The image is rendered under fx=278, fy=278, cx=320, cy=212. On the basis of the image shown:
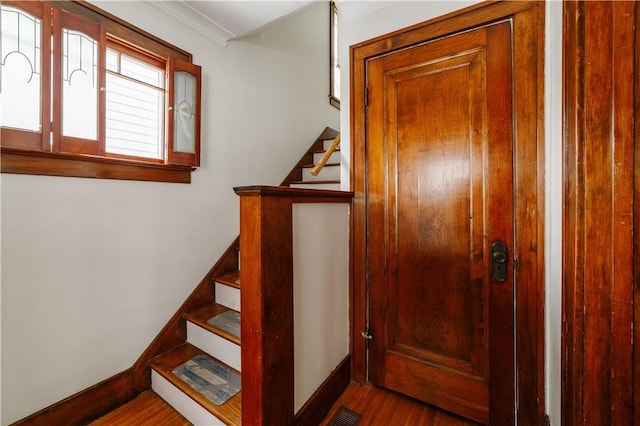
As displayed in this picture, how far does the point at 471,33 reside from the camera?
1.39 m

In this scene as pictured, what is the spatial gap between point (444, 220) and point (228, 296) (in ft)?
5.07

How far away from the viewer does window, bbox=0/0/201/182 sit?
4.08 ft

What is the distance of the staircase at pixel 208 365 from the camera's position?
139cm

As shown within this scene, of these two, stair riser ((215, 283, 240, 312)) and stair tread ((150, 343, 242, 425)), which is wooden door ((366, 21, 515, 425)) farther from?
stair riser ((215, 283, 240, 312))

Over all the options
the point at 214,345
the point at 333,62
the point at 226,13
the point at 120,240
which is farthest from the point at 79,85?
the point at 333,62

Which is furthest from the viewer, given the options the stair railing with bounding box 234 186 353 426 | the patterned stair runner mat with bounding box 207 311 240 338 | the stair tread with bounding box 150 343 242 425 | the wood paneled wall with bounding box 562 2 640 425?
the patterned stair runner mat with bounding box 207 311 240 338

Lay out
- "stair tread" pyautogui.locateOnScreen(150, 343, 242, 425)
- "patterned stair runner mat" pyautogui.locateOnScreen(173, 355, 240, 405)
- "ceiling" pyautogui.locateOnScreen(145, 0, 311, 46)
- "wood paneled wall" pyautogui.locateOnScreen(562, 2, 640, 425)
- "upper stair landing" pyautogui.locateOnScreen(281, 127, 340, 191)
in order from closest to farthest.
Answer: "wood paneled wall" pyautogui.locateOnScreen(562, 2, 640, 425) < "stair tread" pyautogui.locateOnScreen(150, 343, 242, 425) < "patterned stair runner mat" pyautogui.locateOnScreen(173, 355, 240, 405) < "ceiling" pyautogui.locateOnScreen(145, 0, 311, 46) < "upper stair landing" pyautogui.locateOnScreen(281, 127, 340, 191)

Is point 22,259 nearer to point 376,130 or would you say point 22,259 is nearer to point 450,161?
point 376,130

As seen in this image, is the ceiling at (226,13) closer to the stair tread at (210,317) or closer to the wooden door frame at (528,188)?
the wooden door frame at (528,188)

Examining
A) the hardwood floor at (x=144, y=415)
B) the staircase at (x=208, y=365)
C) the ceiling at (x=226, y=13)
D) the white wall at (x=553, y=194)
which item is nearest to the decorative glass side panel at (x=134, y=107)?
the ceiling at (x=226, y=13)

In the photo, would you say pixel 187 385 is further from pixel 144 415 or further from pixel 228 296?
pixel 228 296

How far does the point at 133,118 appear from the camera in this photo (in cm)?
170

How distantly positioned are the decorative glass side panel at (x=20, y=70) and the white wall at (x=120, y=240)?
270mm

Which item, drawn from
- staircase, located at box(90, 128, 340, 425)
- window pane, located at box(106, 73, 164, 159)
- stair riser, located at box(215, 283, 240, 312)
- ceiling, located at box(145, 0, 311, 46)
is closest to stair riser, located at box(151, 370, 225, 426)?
staircase, located at box(90, 128, 340, 425)
